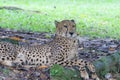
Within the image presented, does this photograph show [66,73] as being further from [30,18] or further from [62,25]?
[30,18]

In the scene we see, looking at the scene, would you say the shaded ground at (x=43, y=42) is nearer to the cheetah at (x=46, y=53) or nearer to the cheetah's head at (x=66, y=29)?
the cheetah at (x=46, y=53)

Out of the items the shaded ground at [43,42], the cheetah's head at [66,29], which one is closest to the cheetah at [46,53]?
the cheetah's head at [66,29]

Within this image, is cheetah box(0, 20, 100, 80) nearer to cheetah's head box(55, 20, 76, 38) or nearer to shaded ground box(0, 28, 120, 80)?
cheetah's head box(55, 20, 76, 38)

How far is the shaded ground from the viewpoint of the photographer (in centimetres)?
671

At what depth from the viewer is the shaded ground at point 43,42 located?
6.71m

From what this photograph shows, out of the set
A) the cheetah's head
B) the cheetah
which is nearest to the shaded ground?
the cheetah

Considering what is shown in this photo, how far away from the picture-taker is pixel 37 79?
673 centimetres

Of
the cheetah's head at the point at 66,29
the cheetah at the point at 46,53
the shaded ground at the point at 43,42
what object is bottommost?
the shaded ground at the point at 43,42

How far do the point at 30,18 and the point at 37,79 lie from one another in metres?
8.31

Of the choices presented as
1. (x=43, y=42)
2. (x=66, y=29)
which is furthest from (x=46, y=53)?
(x=43, y=42)

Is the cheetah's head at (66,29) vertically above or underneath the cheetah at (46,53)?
above

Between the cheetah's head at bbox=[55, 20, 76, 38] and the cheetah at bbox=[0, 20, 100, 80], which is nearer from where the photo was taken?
the cheetah at bbox=[0, 20, 100, 80]

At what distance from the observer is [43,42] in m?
10.1

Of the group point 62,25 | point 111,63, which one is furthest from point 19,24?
point 111,63
